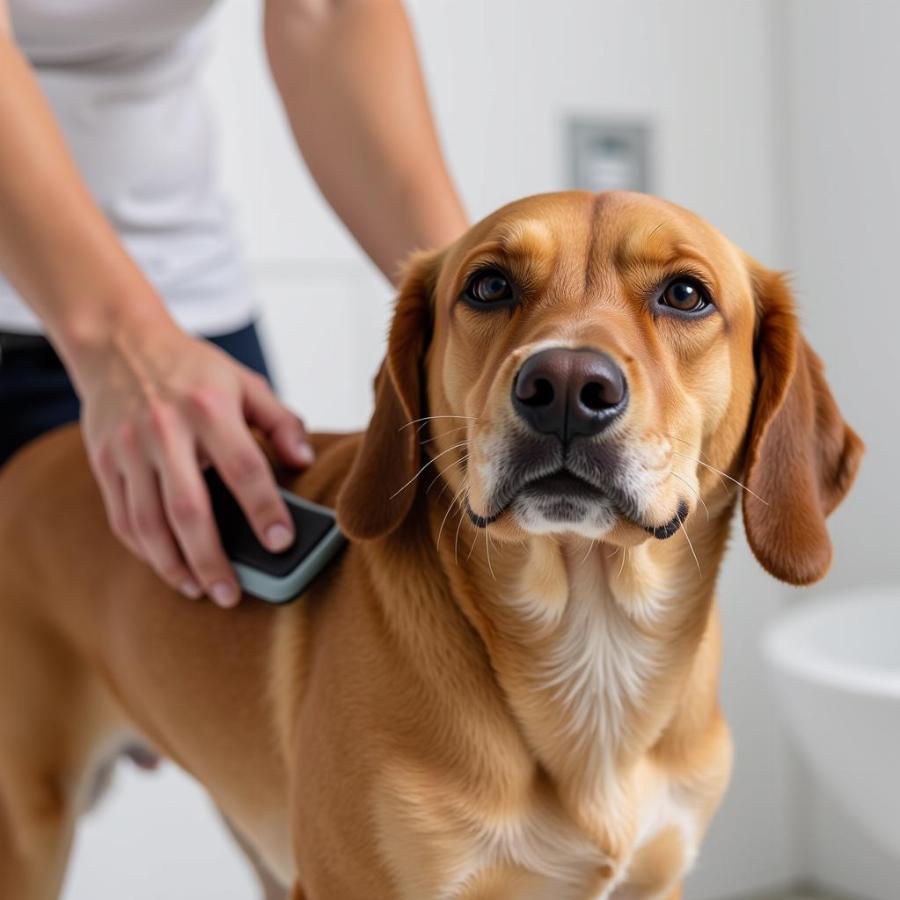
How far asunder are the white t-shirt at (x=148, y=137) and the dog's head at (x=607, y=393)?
470 mm

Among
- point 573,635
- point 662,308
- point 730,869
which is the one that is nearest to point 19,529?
point 573,635

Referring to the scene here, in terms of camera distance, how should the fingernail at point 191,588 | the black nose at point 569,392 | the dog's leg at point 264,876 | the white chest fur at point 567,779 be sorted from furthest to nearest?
the dog's leg at point 264,876, the fingernail at point 191,588, the white chest fur at point 567,779, the black nose at point 569,392

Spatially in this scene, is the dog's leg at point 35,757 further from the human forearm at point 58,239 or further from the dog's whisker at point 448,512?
the dog's whisker at point 448,512

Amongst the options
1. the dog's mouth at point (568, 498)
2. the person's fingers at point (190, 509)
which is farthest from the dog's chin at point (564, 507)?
the person's fingers at point (190, 509)

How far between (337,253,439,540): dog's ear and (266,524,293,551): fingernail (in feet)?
0.25

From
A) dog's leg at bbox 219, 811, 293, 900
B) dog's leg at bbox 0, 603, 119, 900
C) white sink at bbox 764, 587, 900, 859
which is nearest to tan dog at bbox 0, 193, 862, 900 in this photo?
dog's leg at bbox 0, 603, 119, 900

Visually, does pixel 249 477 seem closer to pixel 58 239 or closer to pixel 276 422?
pixel 276 422

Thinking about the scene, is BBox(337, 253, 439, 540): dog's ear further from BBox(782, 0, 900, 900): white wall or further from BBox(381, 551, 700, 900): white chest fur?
BBox(782, 0, 900, 900): white wall

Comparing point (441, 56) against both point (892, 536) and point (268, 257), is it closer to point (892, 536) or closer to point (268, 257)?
point (268, 257)

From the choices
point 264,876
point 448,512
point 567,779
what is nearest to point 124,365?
point 448,512

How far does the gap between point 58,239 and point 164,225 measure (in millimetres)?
412

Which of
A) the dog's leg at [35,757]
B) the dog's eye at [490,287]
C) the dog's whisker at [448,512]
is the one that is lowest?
the dog's leg at [35,757]

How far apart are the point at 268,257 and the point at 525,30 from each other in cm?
85

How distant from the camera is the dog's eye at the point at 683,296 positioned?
1.06m
